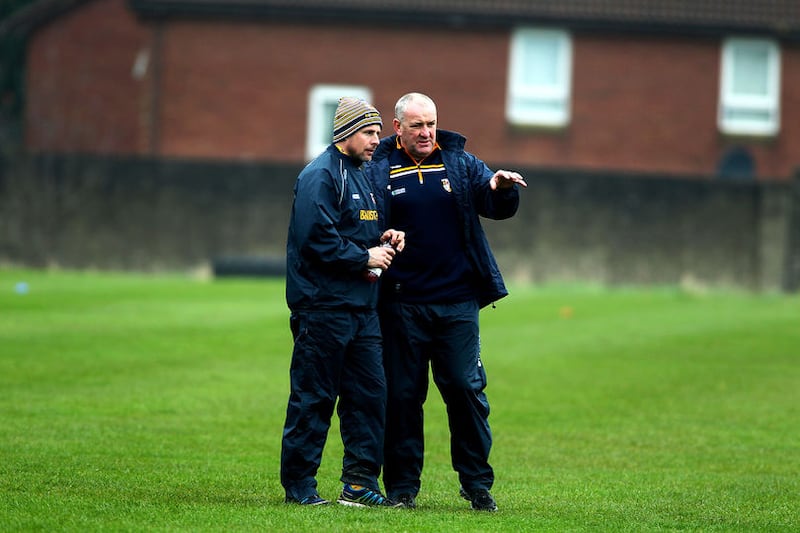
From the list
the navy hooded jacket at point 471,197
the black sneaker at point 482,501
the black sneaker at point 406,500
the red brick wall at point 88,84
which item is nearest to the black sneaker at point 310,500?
the black sneaker at point 406,500

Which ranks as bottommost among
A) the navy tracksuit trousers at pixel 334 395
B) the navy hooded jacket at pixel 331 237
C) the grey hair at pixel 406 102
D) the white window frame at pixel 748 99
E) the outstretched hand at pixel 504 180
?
the navy tracksuit trousers at pixel 334 395

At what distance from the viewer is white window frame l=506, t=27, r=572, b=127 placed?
116 ft

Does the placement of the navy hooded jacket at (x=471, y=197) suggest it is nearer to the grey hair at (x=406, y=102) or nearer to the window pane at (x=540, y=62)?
the grey hair at (x=406, y=102)

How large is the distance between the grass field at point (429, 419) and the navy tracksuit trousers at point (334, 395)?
33 centimetres

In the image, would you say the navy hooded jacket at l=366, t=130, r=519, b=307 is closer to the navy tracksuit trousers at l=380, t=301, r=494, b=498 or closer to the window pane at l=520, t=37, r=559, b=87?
the navy tracksuit trousers at l=380, t=301, r=494, b=498

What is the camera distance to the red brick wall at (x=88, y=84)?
3859 centimetres

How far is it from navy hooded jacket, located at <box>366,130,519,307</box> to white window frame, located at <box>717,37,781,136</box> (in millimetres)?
28396

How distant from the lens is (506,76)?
A: 1393 inches

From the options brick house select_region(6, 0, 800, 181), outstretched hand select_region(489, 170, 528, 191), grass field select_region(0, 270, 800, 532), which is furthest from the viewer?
brick house select_region(6, 0, 800, 181)

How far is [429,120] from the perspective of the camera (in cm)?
838

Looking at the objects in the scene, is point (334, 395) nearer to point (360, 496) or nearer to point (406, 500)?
point (360, 496)

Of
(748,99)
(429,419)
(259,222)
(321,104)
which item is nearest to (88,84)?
(321,104)

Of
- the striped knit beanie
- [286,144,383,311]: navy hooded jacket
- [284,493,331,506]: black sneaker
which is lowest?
[284,493,331,506]: black sneaker

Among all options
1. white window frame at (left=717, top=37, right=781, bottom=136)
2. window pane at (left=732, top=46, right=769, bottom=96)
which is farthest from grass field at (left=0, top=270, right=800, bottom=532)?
window pane at (left=732, top=46, right=769, bottom=96)
